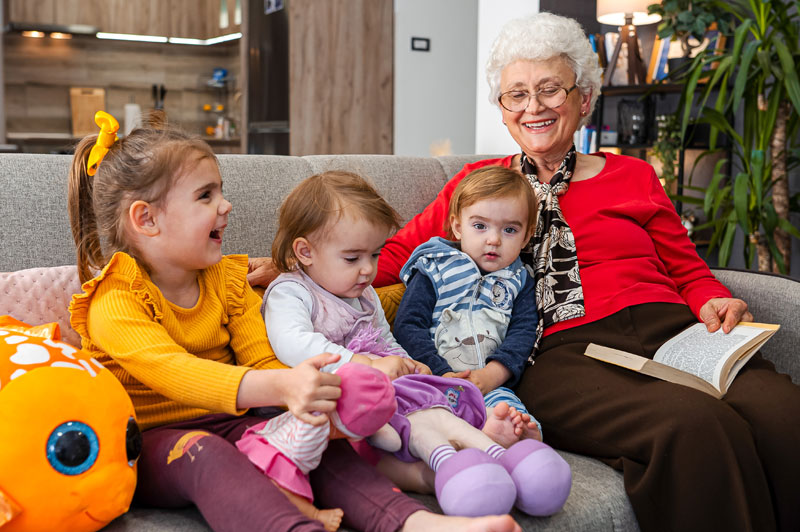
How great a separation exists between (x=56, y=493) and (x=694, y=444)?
38.4 inches

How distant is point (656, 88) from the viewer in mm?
3904

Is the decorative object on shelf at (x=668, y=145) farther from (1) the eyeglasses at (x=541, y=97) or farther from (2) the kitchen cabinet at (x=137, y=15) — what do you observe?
(2) the kitchen cabinet at (x=137, y=15)

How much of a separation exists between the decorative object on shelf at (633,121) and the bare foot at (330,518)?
11.5 feet

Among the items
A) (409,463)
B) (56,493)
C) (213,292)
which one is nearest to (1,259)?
(213,292)

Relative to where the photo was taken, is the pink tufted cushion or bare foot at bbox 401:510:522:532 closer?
bare foot at bbox 401:510:522:532

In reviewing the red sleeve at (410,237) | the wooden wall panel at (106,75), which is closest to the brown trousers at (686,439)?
the red sleeve at (410,237)

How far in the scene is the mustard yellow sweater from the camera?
1.09 meters

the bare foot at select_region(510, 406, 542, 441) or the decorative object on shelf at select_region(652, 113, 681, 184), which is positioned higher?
the decorative object on shelf at select_region(652, 113, 681, 184)

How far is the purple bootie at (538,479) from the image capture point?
1.08m

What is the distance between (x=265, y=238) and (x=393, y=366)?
571mm

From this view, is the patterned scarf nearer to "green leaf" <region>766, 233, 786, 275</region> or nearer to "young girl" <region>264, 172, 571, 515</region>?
"young girl" <region>264, 172, 571, 515</region>

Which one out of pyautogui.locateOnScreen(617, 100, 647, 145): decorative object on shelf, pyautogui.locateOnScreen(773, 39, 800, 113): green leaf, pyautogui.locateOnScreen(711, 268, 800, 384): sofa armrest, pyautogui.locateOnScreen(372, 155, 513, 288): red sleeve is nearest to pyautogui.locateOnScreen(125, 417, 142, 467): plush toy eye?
pyautogui.locateOnScreen(372, 155, 513, 288): red sleeve

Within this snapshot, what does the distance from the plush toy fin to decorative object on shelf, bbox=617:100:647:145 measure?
3.78 metres

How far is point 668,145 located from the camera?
375cm
